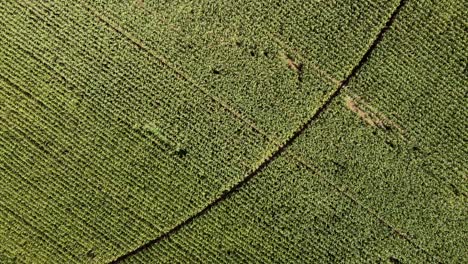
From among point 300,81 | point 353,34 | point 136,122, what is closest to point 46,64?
point 136,122

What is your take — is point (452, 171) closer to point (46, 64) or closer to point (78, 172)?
point (78, 172)

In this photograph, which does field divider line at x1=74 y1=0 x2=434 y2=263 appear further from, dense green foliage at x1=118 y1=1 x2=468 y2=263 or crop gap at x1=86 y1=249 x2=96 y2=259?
crop gap at x1=86 y1=249 x2=96 y2=259

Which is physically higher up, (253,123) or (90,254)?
(253,123)

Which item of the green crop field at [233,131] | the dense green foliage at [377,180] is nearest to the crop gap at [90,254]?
the green crop field at [233,131]

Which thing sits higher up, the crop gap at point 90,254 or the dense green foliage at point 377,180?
the dense green foliage at point 377,180

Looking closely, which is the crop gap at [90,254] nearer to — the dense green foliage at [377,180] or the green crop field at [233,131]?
the green crop field at [233,131]

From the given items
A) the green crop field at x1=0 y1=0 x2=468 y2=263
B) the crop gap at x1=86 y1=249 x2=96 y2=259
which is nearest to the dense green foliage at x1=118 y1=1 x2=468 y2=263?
the green crop field at x1=0 y1=0 x2=468 y2=263

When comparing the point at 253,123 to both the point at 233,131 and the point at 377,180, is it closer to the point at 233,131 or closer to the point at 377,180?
the point at 233,131

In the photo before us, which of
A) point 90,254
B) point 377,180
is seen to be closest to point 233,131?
point 377,180
